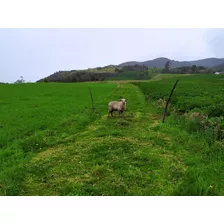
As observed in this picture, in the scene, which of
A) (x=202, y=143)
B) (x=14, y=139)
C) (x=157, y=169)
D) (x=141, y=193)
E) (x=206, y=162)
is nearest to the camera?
(x=141, y=193)

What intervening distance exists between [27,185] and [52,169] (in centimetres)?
→ 102

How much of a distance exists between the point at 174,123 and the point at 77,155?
643cm

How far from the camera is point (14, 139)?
10.2 metres

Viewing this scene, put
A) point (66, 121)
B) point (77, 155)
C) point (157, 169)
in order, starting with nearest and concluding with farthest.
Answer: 1. point (157, 169)
2. point (77, 155)
3. point (66, 121)

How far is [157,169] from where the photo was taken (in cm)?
668

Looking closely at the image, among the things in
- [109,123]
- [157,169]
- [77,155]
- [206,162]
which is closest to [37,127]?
[109,123]

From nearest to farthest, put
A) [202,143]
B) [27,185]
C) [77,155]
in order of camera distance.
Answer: [27,185]
[77,155]
[202,143]

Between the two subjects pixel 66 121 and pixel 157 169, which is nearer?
pixel 157 169

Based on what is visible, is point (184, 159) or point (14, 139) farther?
point (14, 139)

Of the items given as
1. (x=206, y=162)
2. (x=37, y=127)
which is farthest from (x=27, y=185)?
(x=37, y=127)

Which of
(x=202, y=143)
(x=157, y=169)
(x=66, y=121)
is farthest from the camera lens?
(x=66, y=121)

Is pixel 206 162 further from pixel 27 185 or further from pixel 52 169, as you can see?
pixel 27 185

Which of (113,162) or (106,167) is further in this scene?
(113,162)

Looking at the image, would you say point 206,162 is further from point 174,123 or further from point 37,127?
point 37,127
